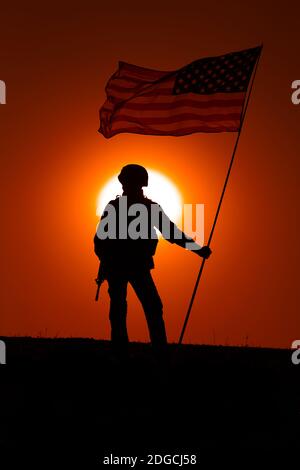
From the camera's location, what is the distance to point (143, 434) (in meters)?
7.93

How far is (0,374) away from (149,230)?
8.86 ft

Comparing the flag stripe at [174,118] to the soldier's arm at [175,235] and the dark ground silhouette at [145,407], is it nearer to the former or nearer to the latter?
the soldier's arm at [175,235]

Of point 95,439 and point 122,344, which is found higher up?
point 122,344

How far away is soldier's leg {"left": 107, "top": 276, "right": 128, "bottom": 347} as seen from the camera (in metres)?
10.9

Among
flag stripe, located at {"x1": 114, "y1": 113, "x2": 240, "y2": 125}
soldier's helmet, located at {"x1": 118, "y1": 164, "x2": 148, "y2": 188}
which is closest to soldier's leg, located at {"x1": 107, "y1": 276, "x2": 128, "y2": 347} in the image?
soldier's helmet, located at {"x1": 118, "y1": 164, "x2": 148, "y2": 188}

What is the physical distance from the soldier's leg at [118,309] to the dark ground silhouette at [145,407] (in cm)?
37

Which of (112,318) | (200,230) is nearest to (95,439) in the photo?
(112,318)

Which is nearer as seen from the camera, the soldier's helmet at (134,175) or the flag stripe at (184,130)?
the soldier's helmet at (134,175)

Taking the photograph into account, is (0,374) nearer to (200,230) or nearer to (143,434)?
(143,434)

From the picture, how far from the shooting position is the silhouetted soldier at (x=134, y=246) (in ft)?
35.1

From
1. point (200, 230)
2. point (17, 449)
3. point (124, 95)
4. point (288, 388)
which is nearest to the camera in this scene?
point (17, 449)

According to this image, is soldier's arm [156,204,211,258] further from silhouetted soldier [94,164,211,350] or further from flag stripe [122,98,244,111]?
flag stripe [122,98,244,111]

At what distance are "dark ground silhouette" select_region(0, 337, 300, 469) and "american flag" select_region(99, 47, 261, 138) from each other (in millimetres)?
3308

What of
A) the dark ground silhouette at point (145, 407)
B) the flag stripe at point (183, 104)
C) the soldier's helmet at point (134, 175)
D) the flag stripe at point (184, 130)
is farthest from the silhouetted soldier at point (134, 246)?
the flag stripe at point (183, 104)
